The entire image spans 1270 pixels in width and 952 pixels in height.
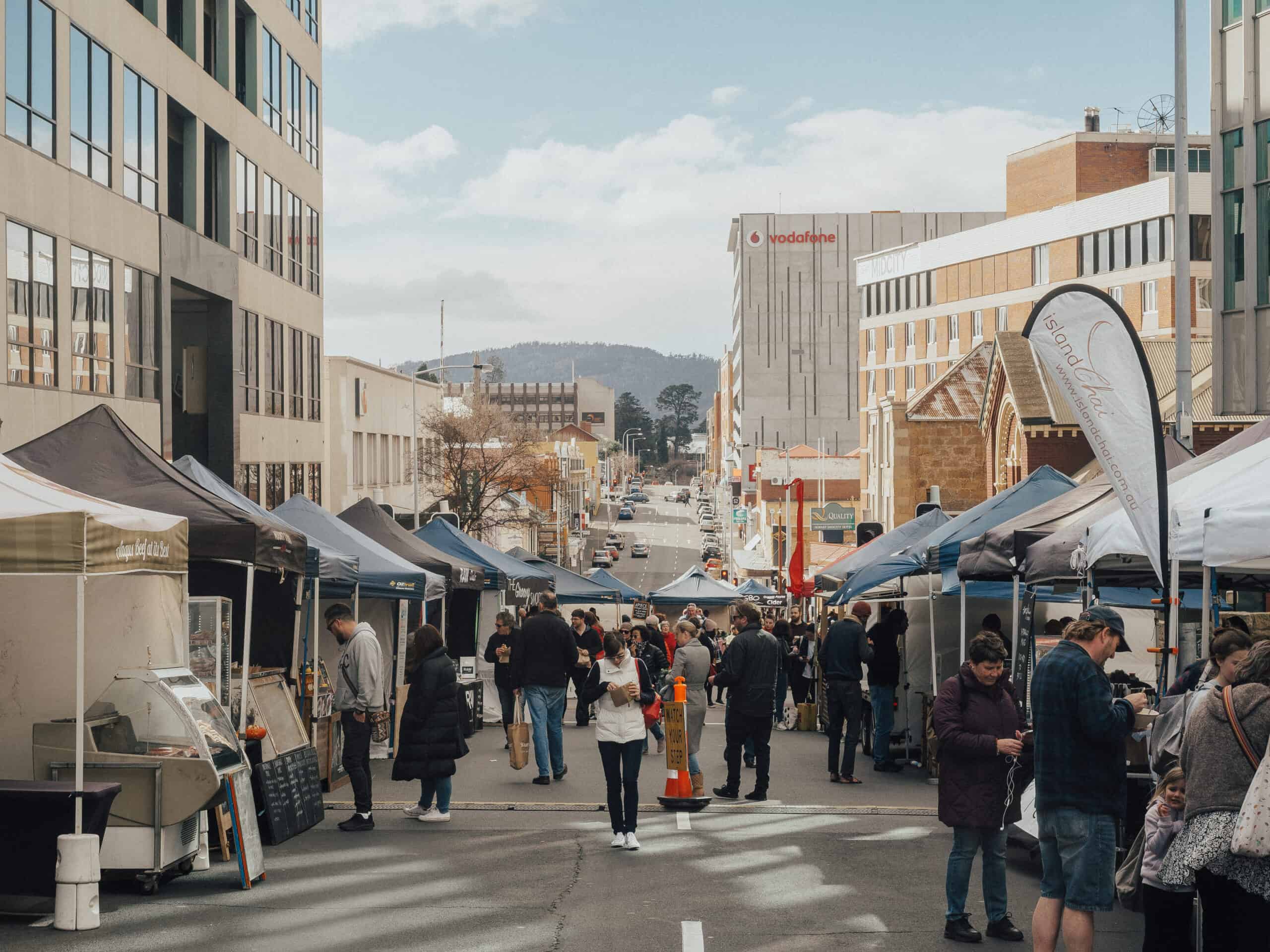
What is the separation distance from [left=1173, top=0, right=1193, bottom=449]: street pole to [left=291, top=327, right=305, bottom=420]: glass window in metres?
21.5

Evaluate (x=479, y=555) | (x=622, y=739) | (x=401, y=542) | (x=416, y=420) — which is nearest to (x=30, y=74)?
(x=401, y=542)

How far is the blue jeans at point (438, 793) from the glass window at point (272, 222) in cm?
2196

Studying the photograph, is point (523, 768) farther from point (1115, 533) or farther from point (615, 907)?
point (1115, 533)

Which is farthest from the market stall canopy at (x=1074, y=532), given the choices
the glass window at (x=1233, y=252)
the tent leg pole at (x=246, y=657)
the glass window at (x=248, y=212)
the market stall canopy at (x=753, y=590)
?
the glass window at (x=248, y=212)

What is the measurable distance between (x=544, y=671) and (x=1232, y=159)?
2061 centimetres

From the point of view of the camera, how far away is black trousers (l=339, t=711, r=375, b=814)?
1134 centimetres

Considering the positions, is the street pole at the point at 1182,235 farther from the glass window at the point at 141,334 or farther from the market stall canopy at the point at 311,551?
the glass window at the point at 141,334

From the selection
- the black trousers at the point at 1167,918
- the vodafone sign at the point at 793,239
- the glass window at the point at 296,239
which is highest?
the vodafone sign at the point at 793,239

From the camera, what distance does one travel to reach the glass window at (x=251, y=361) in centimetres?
2962

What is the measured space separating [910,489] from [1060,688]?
176ft

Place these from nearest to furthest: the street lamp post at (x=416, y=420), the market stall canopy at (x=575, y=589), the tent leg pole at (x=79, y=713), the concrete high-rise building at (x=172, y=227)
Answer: the tent leg pole at (x=79, y=713) < the concrete high-rise building at (x=172, y=227) < the market stall canopy at (x=575, y=589) < the street lamp post at (x=416, y=420)

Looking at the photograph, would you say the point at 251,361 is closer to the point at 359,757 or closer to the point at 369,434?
the point at 359,757

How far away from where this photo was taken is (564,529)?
10175 centimetres

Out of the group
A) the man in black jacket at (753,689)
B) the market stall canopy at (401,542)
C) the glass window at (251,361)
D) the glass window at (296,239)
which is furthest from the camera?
the glass window at (296,239)
